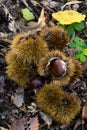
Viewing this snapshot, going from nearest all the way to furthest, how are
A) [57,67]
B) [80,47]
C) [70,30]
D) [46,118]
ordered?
[57,67], [46,118], [80,47], [70,30]

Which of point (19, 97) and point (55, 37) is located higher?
point (55, 37)

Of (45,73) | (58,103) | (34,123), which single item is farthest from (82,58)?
(34,123)

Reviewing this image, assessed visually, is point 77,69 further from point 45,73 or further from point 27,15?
point 27,15

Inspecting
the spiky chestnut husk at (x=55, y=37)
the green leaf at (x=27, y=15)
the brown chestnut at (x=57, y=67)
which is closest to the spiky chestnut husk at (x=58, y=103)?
the brown chestnut at (x=57, y=67)

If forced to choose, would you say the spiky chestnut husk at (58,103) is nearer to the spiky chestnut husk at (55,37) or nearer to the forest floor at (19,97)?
the forest floor at (19,97)

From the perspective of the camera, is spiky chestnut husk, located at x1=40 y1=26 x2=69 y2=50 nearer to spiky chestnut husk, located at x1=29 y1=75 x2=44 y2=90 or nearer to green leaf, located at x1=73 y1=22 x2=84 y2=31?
spiky chestnut husk, located at x1=29 y1=75 x2=44 y2=90

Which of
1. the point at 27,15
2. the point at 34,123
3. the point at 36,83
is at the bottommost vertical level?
the point at 34,123

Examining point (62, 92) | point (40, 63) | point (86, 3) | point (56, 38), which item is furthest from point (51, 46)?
point (86, 3)
